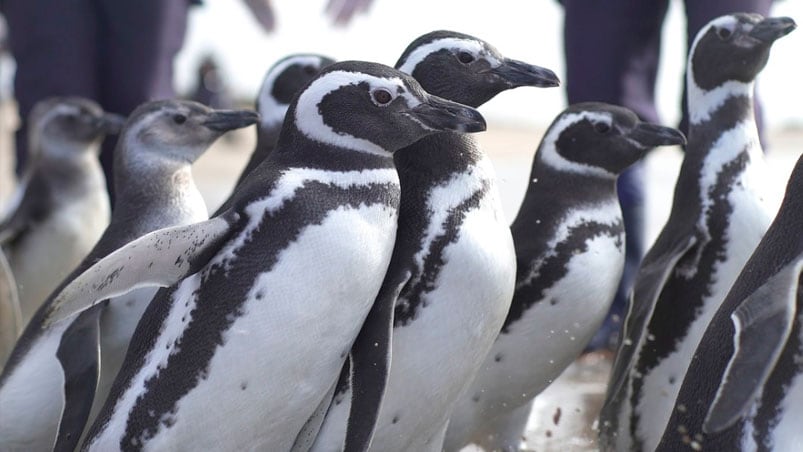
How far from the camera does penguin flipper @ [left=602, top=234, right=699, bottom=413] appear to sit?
3109 millimetres

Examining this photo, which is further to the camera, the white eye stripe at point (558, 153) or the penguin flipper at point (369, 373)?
the white eye stripe at point (558, 153)

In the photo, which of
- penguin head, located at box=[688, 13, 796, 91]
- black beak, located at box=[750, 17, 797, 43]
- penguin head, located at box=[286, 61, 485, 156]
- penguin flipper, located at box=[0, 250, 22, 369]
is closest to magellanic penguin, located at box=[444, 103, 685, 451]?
penguin head, located at box=[688, 13, 796, 91]

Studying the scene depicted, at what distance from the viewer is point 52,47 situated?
509 centimetres

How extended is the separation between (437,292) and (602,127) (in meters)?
0.98

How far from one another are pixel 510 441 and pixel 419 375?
93 cm

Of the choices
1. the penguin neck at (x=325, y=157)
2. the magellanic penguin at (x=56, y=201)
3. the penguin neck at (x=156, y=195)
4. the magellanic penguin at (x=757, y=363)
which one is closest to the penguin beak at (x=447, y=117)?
the penguin neck at (x=325, y=157)

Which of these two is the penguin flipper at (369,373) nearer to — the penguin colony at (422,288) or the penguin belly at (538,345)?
the penguin colony at (422,288)

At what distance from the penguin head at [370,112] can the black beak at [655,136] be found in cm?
89

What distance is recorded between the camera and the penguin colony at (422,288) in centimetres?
252

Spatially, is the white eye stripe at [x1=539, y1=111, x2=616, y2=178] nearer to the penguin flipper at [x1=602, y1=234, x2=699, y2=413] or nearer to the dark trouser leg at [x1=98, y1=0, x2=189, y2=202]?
the penguin flipper at [x1=602, y1=234, x2=699, y2=413]

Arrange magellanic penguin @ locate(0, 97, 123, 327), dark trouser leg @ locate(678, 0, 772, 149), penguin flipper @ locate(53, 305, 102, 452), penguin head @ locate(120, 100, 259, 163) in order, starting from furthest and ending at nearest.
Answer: magellanic penguin @ locate(0, 97, 123, 327) → dark trouser leg @ locate(678, 0, 772, 149) → penguin head @ locate(120, 100, 259, 163) → penguin flipper @ locate(53, 305, 102, 452)

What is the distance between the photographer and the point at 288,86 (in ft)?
13.9

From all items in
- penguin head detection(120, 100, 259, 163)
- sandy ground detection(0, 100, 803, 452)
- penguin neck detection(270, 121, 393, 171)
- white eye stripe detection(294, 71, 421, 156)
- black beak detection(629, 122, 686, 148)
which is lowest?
sandy ground detection(0, 100, 803, 452)

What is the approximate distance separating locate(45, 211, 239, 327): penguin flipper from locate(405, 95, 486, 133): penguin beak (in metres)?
0.47
